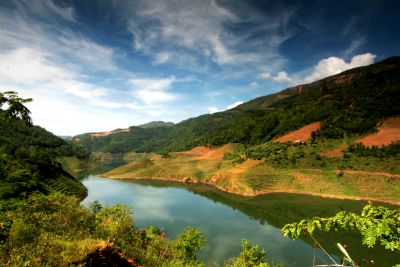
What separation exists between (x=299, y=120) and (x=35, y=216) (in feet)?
386

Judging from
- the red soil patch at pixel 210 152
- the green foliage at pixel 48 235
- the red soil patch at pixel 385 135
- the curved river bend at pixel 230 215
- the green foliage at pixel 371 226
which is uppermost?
the red soil patch at pixel 385 135

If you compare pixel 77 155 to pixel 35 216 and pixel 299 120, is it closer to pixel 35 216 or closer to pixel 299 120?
pixel 299 120

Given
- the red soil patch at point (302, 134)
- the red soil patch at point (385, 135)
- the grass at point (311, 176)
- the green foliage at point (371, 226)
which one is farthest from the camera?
the red soil patch at point (302, 134)

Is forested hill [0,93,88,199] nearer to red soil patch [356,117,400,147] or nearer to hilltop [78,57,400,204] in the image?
hilltop [78,57,400,204]

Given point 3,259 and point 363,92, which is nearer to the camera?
point 3,259

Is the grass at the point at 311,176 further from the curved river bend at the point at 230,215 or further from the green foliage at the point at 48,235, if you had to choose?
the green foliage at the point at 48,235

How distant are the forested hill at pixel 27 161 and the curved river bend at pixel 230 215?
11.9m

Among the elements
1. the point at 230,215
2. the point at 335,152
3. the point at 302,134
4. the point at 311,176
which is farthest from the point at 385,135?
the point at 230,215

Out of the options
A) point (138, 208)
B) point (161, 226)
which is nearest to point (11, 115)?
point (161, 226)

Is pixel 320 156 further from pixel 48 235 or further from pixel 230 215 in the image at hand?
pixel 48 235

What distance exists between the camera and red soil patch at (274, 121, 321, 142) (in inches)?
3992

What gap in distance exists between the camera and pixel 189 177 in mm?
110188

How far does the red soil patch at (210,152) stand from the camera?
426 feet

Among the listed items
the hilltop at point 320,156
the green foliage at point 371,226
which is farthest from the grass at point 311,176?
the green foliage at point 371,226
